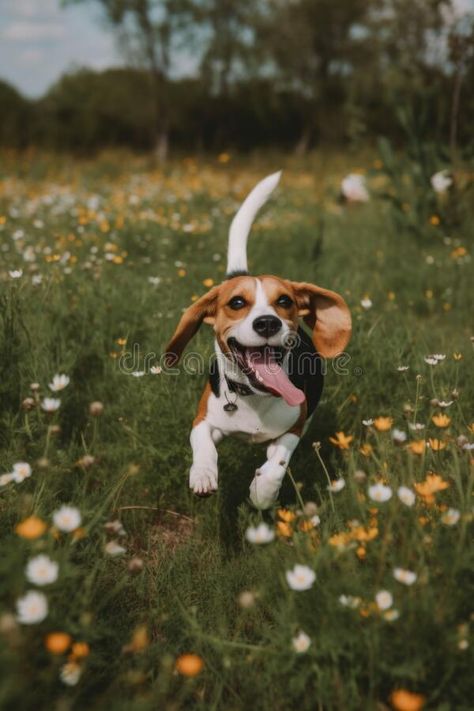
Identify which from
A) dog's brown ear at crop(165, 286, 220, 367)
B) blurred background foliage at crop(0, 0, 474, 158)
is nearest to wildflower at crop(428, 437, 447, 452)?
dog's brown ear at crop(165, 286, 220, 367)

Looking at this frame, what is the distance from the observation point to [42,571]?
1.40 metres

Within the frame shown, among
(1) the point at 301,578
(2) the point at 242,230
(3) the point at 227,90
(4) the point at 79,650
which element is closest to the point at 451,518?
(1) the point at 301,578

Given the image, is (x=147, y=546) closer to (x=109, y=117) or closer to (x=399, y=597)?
(x=399, y=597)

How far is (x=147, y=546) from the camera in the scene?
7.80 feet

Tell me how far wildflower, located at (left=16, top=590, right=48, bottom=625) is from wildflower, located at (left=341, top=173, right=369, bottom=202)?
328 inches

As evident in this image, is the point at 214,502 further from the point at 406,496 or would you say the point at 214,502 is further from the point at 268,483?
the point at 406,496

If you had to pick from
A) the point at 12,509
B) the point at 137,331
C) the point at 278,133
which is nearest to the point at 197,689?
the point at 12,509

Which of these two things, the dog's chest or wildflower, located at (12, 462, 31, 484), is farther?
the dog's chest

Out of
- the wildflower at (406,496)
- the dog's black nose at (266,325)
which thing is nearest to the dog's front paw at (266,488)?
the dog's black nose at (266,325)

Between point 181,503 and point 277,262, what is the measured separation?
2765 mm

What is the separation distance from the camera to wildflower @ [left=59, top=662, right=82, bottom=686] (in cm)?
140

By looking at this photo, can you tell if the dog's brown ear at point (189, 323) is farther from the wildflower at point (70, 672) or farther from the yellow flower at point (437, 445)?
the wildflower at point (70, 672)

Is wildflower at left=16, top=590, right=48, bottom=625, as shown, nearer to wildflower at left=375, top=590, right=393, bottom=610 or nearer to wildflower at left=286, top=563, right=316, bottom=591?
wildflower at left=286, top=563, right=316, bottom=591

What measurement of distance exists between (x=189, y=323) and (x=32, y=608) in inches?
55.3
